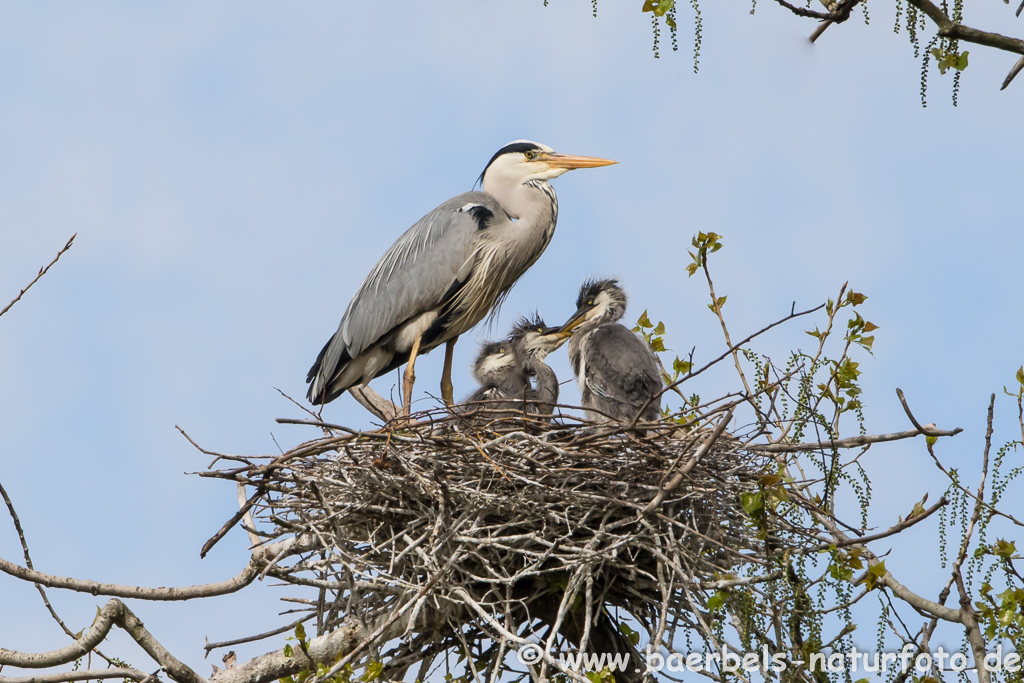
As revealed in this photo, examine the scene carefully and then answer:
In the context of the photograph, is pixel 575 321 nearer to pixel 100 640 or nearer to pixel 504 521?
pixel 504 521

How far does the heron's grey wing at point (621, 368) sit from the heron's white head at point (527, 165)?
1.31 metres

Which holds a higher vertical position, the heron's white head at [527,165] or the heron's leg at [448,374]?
the heron's white head at [527,165]

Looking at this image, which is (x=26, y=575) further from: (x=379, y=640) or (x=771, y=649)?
(x=771, y=649)

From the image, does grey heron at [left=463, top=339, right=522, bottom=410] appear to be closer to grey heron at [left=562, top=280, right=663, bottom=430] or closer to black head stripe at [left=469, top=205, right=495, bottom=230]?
grey heron at [left=562, top=280, right=663, bottom=430]

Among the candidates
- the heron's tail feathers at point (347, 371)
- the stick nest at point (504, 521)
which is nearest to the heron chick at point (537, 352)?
the heron's tail feathers at point (347, 371)

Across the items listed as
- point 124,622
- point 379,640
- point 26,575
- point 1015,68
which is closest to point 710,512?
point 379,640

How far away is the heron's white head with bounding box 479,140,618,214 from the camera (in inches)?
245

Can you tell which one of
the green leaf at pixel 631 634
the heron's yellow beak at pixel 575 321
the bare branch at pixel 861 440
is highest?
the heron's yellow beak at pixel 575 321

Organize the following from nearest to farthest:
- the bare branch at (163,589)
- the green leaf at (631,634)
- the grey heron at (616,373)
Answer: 1. the bare branch at (163,589)
2. the green leaf at (631,634)
3. the grey heron at (616,373)

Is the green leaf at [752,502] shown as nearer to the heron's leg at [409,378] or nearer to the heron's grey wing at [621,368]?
the heron's grey wing at [621,368]

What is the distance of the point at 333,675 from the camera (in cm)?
350

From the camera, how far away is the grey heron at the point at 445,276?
5.82 m

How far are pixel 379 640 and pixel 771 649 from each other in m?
1.43

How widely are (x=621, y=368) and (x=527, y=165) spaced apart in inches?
67.7
